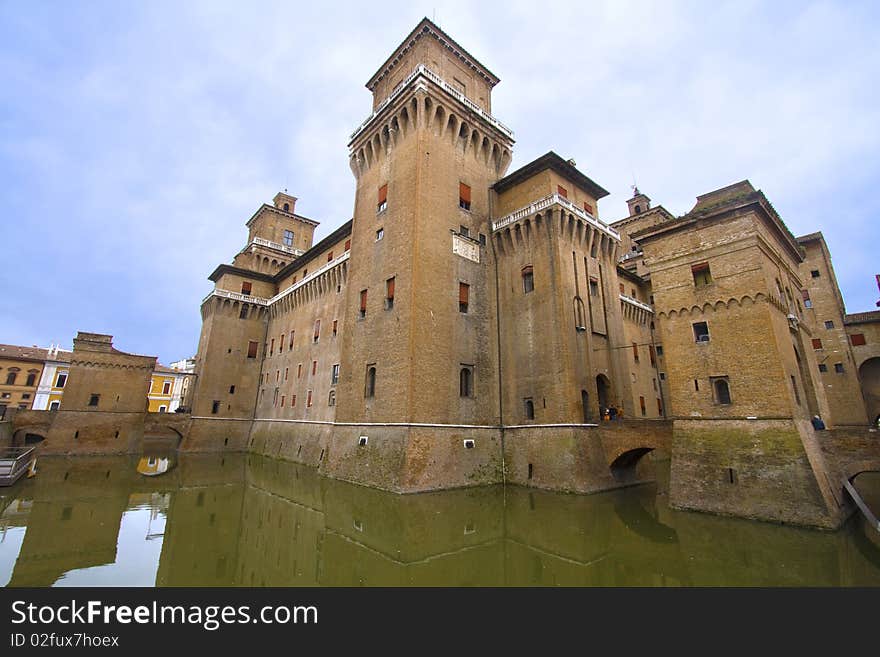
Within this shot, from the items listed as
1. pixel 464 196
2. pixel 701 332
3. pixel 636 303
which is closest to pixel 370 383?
pixel 464 196

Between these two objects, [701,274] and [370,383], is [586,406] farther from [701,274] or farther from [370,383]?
[370,383]

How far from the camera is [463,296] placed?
22.9 m

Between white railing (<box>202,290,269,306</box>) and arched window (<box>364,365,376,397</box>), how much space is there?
23801 mm

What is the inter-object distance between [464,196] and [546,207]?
5053 mm

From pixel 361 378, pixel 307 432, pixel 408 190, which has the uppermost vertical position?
pixel 408 190

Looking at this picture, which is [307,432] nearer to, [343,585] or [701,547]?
[343,585]

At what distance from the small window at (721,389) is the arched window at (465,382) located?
10832mm

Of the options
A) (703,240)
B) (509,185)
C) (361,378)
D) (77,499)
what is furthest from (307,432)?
(703,240)

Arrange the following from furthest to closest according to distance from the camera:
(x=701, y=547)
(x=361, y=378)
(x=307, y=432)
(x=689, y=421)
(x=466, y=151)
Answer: (x=307, y=432) < (x=466, y=151) < (x=361, y=378) < (x=689, y=421) < (x=701, y=547)

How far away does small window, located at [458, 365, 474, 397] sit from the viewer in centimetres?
2158

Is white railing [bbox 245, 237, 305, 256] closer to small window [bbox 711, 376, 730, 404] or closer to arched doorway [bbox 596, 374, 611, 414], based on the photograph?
arched doorway [bbox 596, 374, 611, 414]

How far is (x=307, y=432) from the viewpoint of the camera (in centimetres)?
3023

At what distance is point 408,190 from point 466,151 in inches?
207
